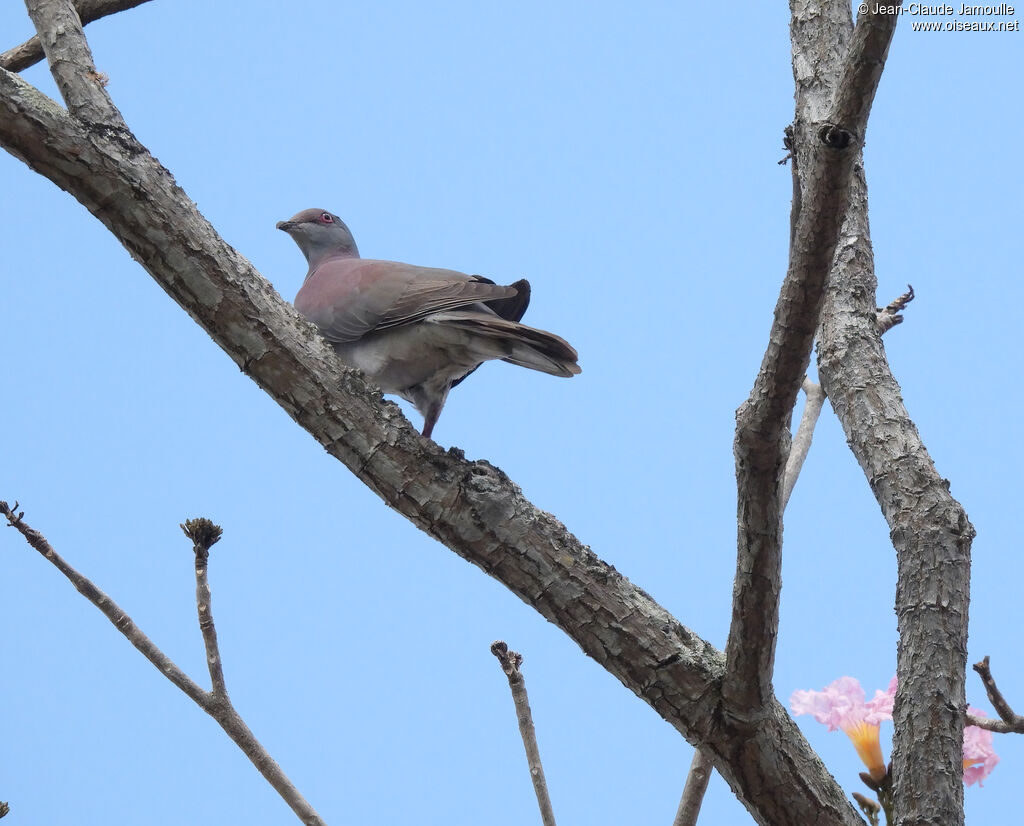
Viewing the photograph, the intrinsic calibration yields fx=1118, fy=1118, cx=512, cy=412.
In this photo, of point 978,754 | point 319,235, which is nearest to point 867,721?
point 978,754

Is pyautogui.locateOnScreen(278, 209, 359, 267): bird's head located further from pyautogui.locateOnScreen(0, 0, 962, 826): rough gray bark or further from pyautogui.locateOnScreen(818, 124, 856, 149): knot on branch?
pyautogui.locateOnScreen(818, 124, 856, 149): knot on branch

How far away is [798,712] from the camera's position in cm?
338

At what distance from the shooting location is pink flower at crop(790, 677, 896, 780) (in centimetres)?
326

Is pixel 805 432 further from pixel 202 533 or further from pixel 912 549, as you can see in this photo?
pixel 202 533

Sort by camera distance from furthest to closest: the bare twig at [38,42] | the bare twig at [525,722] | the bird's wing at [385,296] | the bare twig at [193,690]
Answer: the bare twig at [38,42], the bird's wing at [385,296], the bare twig at [525,722], the bare twig at [193,690]

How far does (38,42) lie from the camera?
14.0 ft

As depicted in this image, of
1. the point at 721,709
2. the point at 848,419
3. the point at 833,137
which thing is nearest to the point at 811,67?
the point at 848,419

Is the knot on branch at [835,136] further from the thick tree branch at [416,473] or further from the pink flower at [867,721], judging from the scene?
the pink flower at [867,721]

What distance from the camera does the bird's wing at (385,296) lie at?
13.8 feet

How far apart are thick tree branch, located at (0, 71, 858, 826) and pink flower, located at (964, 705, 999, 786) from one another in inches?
18.5

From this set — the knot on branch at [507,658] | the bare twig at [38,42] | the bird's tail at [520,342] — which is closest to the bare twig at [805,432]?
the bird's tail at [520,342]

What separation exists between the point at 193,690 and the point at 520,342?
5.12 feet

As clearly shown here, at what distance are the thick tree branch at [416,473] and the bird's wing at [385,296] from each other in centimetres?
93

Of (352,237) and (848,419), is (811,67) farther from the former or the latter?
(352,237)
